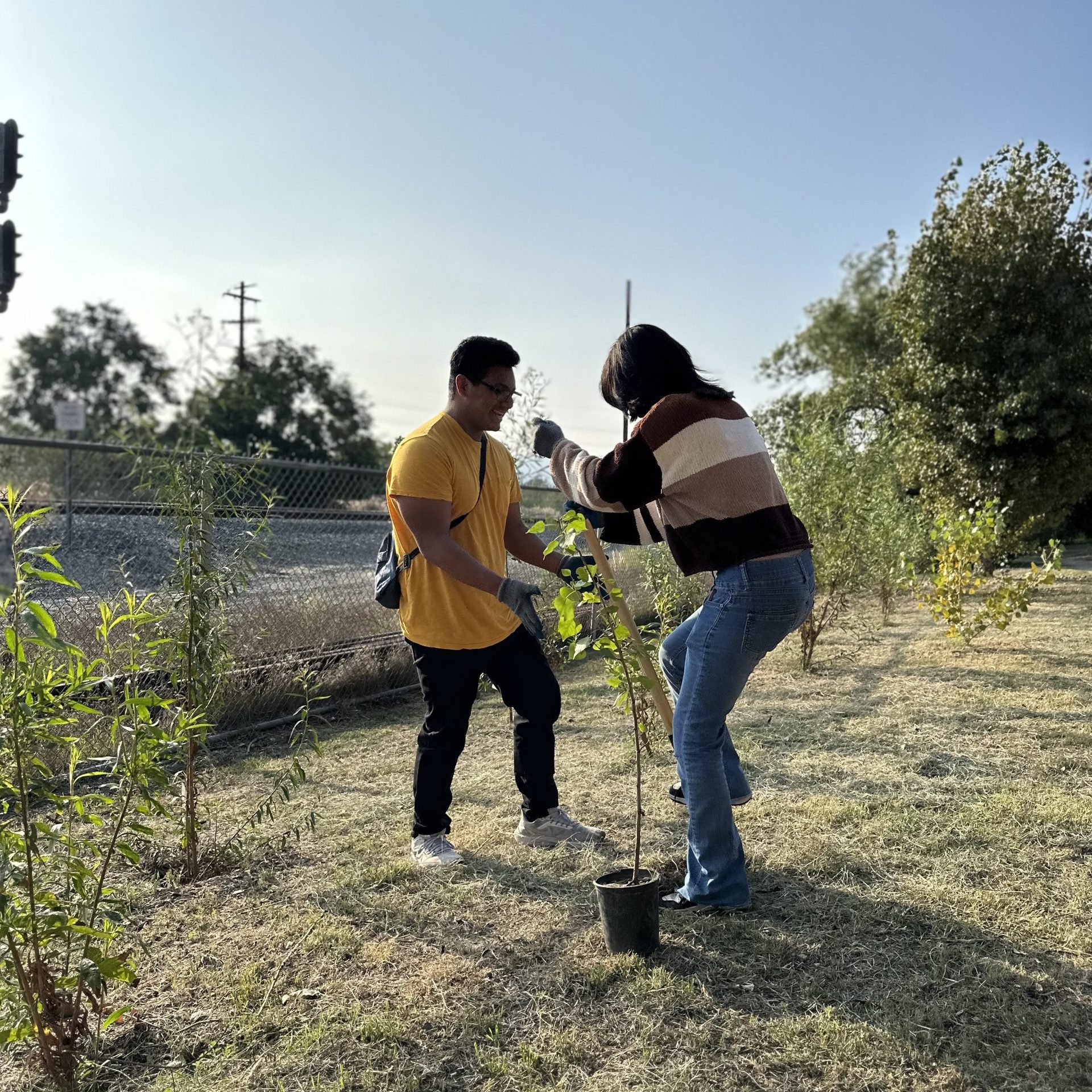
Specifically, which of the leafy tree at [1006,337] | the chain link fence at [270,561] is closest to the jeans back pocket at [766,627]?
the chain link fence at [270,561]

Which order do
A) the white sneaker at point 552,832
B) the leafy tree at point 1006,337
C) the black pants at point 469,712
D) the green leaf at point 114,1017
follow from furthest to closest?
1. the leafy tree at point 1006,337
2. the white sneaker at point 552,832
3. the black pants at point 469,712
4. the green leaf at point 114,1017

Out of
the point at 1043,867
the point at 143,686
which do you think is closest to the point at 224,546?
the point at 143,686

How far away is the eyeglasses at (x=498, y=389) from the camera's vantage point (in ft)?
10.6

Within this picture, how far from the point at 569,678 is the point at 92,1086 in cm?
506

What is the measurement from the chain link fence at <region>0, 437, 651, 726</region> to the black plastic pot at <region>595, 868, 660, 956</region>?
1.62 metres

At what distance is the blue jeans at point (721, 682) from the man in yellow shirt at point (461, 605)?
0.58 m

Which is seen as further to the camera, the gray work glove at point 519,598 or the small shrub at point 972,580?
the small shrub at point 972,580

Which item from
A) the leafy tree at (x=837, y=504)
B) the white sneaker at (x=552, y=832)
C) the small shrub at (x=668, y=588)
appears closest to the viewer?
the white sneaker at (x=552, y=832)

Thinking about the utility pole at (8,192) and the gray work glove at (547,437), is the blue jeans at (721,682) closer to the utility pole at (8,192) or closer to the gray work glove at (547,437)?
the gray work glove at (547,437)

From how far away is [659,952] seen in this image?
8.51 ft

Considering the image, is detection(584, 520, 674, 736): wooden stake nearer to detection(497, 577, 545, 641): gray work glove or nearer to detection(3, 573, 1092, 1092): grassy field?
detection(497, 577, 545, 641): gray work glove

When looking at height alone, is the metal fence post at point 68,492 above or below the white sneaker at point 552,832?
above

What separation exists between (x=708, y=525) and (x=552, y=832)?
1.48 m

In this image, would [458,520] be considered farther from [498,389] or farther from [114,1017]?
[114,1017]
